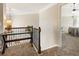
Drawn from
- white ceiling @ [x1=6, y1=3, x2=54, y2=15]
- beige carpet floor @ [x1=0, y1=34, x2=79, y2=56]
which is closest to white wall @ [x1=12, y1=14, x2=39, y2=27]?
white ceiling @ [x1=6, y1=3, x2=54, y2=15]

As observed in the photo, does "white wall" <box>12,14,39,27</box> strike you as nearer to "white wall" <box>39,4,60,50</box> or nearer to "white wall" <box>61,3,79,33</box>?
"white wall" <box>39,4,60,50</box>

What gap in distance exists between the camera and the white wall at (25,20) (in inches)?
58.2

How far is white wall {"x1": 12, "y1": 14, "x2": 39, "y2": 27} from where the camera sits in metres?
1.48

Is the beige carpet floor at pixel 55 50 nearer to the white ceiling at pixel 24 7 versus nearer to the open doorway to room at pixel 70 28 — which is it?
the open doorway to room at pixel 70 28

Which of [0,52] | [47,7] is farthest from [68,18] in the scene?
[0,52]

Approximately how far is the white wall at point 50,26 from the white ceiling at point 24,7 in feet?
0.29

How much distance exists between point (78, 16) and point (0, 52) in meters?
1.17

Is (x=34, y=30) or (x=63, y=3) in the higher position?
(x=63, y=3)

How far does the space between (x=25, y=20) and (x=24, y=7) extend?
18 centimetres

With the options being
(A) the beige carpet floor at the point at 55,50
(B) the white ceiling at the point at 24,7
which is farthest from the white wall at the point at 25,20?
(A) the beige carpet floor at the point at 55,50

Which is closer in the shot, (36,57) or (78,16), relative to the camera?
(78,16)

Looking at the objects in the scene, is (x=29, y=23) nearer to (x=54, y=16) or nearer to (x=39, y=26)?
(x=39, y=26)

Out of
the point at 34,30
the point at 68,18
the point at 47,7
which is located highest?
the point at 47,7

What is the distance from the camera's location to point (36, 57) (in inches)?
61.9
